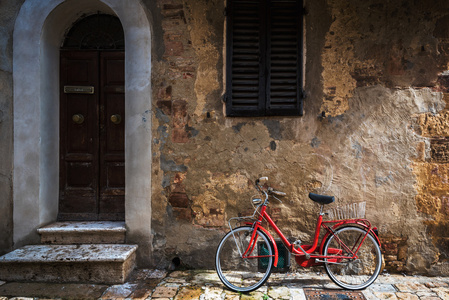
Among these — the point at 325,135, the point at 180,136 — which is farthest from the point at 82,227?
the point at 325,135

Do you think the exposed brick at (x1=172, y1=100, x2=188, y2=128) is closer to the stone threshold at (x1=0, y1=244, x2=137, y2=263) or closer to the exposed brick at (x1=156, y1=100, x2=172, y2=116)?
the exposed brick at (x1=156, y1=100, x2=172, y2=116)

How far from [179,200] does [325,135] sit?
197 centimetres

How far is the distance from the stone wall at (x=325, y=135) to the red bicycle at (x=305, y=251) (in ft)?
0.76

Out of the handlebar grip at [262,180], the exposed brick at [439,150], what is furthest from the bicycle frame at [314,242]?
the exposed brick at [439,150]

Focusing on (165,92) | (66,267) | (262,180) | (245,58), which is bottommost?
(66,267)

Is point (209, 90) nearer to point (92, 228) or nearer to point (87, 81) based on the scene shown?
point (87, 81)

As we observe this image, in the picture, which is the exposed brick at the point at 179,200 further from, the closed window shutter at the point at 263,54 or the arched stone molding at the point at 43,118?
the closed window shutter at the point at 263,54

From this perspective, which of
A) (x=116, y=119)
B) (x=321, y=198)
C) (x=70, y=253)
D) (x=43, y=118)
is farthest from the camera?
(x=116, y=119)

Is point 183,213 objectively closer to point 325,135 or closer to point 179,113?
point 179,113

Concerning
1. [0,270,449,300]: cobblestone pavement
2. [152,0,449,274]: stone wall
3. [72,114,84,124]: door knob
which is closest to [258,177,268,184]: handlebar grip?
[152,0,449,274]: stone wall

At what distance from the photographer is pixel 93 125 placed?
4.01m

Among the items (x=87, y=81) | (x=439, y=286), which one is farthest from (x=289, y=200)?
(x=87, y=81)

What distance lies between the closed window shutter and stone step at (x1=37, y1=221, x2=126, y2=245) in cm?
205

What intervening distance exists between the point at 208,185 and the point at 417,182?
8.30 feet
